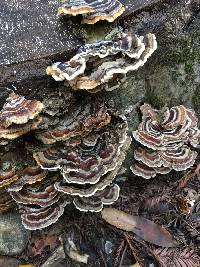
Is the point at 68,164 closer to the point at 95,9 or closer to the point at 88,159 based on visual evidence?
the point at 88,159

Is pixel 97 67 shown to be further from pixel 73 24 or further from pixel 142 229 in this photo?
pixel 142 229

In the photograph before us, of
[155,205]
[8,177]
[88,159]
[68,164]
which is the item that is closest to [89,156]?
[88,159]

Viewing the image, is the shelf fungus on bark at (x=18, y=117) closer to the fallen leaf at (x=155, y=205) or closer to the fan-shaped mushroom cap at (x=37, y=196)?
the fan-shaped mushroom cap at (x=37, y=196)

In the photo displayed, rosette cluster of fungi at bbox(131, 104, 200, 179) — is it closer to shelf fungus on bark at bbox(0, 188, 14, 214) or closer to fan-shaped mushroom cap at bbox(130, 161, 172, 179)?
fan-shaped mushroom cap at bbox(130, 161, 172, 179)

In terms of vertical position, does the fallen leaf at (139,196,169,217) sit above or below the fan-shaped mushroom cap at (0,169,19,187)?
below

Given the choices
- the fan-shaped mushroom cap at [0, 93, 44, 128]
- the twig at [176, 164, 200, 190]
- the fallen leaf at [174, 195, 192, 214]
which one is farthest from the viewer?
the twig at [176, 164, 200, 190]

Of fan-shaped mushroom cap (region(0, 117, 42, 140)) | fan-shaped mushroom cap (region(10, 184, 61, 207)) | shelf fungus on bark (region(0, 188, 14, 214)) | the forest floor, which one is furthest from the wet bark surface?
fan-shaped mushroom cap (region(10, 184, 61, 207))
